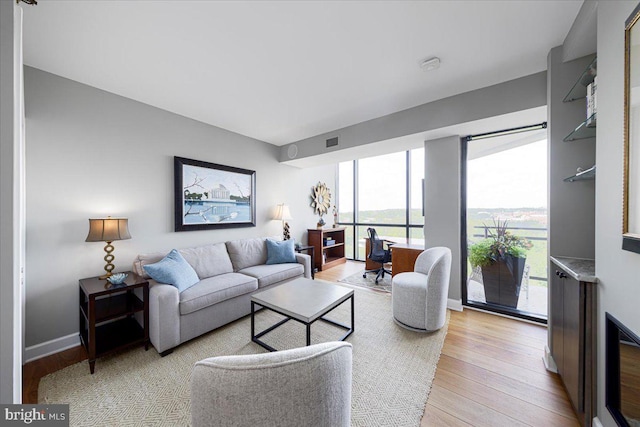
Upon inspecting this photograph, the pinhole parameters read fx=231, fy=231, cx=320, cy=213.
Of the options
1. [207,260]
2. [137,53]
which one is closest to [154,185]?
[207,260]

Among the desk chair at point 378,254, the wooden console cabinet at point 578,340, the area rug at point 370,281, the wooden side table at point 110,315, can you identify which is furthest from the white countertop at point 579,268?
the wooden side table at point 110,315

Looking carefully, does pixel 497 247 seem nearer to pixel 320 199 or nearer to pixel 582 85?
pixel 582 85

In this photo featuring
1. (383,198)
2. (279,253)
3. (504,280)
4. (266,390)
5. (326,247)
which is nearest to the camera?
(266,390)

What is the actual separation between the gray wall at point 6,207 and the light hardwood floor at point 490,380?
1315mm

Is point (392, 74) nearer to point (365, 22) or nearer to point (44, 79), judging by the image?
point (365, 22)

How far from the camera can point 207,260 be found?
116 inches

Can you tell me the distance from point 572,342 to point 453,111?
2262 millimetres

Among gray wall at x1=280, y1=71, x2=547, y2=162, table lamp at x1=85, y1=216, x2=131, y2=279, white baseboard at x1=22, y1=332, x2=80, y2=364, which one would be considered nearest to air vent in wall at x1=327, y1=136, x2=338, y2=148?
gray wall at x1=280, y1=71, x2=547, y2=162

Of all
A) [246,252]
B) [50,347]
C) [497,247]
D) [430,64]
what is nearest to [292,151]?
[246,252]

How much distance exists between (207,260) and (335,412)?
104 inches

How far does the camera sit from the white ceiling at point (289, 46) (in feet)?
4.91

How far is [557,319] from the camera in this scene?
1691 mm

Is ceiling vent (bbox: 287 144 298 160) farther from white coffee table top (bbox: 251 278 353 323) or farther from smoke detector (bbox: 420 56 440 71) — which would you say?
smoke detector (bbox: 420 56 440 71)

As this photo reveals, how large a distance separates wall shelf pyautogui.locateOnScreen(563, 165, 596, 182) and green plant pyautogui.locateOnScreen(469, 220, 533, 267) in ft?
3.88
